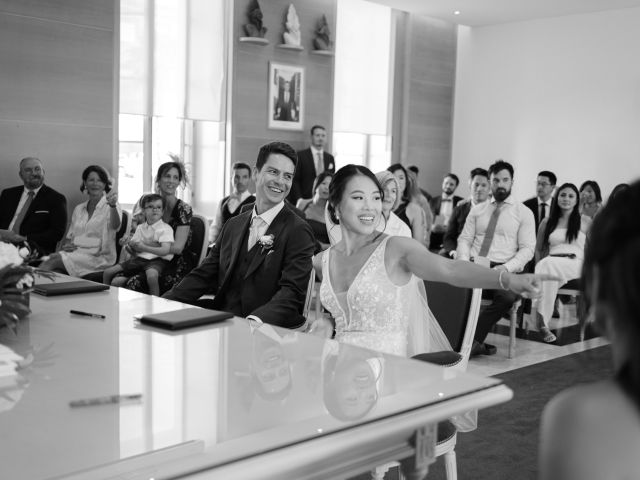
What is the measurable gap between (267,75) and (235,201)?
3.04m

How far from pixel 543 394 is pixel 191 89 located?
6.01 m

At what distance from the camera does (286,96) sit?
33.5 ft

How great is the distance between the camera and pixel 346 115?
11.3 m

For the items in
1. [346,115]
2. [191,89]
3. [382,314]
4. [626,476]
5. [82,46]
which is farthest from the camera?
[346,115]

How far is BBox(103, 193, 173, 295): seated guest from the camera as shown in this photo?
18.7 feet

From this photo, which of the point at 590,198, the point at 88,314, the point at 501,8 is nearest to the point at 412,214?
the point at 590,198

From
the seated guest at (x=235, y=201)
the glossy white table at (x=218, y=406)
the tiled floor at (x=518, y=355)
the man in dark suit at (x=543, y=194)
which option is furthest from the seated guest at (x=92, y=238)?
the man in dark suit at (x=543, y=194)

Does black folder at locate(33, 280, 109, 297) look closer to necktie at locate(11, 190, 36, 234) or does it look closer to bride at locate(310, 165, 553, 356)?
bride at locate(310, 165, 553, 356)

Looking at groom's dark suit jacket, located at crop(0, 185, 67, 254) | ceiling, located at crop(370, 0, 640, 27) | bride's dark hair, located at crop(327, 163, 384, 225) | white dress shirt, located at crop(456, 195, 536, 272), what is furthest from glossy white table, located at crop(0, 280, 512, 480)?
ceiling, located at crop(370, 0, 640, 27)

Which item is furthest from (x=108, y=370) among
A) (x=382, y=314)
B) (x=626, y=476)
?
(x=626, y=476)

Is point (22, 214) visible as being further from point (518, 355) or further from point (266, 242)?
point (518, 355)

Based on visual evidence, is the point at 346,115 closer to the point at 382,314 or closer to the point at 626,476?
the point at 382,314

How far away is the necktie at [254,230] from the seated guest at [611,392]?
284 cm

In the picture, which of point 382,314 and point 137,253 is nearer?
point 382,314
